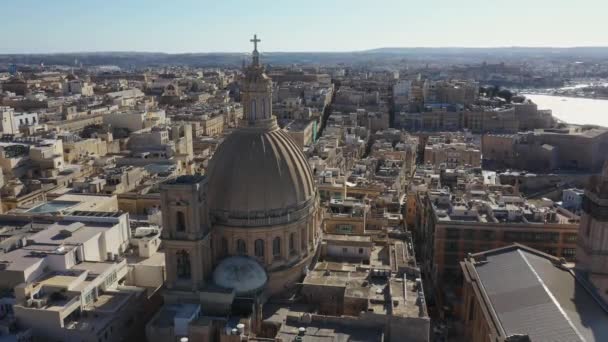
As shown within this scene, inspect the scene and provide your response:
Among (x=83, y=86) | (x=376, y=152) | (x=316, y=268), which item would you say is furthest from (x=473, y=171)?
(x=83, y=86)

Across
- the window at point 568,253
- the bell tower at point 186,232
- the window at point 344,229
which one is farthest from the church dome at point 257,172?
the window at point 568,253

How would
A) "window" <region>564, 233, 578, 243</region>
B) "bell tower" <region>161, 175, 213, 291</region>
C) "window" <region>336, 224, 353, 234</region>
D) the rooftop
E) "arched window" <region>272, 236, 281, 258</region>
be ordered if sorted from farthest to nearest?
"window" <region>336, 224, 353, 234</region>
"window" <region>564, 233, 578, 243</region>
"arched window" <region>272, 236, 281, 258</region>
"bell tower" <region>161, 175, 213, 291</region>
the rooftop

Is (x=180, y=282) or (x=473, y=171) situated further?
(x=473, y=171)

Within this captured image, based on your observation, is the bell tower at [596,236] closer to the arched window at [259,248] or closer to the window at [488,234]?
the window at [488,234]

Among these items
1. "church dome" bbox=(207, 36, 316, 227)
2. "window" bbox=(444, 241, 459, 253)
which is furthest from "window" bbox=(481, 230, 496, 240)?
"church dome" bbox=(207, 36, 316, 227)

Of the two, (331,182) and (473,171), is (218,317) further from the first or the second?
(473,171)

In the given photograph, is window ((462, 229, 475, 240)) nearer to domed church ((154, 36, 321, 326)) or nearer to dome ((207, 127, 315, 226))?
domed church ((154, 36, 321, 326))
